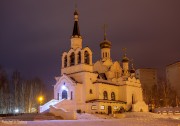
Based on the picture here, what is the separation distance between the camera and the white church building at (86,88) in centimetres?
4066

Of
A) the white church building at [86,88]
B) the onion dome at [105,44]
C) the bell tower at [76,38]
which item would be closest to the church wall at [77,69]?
the white church building at [86,88]

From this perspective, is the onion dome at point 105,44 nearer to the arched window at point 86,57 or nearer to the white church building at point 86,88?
the white church building at point 86,88

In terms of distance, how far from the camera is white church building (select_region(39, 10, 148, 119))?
40.7 m

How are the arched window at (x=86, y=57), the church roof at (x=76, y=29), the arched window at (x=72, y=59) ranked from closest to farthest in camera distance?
the arched window at (x=86, y=57) < the arched window at (x=72, y=59) < the church roof at (x=76, y=29)

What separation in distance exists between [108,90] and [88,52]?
756 cm

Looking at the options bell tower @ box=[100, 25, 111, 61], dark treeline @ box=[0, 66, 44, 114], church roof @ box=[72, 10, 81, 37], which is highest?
A: church roof @ box=[72, 10, 81, 37]

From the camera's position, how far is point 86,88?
4166 centimetres

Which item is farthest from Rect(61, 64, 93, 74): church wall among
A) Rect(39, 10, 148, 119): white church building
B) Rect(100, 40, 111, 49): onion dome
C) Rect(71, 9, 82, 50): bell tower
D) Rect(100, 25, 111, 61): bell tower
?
Rect(100, 40, 111, 49): onion dome

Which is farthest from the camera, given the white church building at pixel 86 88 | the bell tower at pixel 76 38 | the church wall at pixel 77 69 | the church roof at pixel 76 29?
the church roof at pixel 76 29

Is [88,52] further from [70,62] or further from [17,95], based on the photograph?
[17,95]

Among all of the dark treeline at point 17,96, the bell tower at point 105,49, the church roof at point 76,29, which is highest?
the church roof at point 76,29

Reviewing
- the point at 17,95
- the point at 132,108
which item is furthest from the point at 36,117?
the point at 132,108

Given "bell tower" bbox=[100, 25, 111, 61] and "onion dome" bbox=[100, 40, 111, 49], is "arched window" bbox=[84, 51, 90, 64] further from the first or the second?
"onion dome" bbox=[100, 40, 111, 49]

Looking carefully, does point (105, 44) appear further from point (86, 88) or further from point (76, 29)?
point (86, 88)
